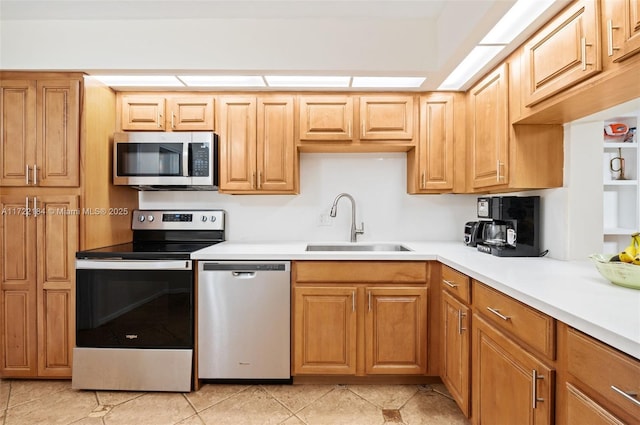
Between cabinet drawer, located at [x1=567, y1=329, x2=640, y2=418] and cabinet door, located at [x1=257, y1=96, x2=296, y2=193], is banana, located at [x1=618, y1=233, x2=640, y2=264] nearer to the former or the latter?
cabinet drawer, located at [x1=567, y1=329, x2=640, y2=418]

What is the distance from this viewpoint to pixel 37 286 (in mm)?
2197

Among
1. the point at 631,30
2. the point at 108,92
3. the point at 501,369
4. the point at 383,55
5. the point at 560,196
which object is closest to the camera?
the point at 631,30

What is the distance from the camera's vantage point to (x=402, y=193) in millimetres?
2854

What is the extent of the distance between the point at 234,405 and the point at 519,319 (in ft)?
5.59

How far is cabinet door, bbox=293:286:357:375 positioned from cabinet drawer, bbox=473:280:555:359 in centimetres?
86

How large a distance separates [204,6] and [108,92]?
3.42ft

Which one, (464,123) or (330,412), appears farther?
(464,123)

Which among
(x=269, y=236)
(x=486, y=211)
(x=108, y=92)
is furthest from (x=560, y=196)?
(x=108, y=92)

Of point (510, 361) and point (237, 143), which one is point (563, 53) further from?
point (237, 143)

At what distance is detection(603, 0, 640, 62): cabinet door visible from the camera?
1.10 m

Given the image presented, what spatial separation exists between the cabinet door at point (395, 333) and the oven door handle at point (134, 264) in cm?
127

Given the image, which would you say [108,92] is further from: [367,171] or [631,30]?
[631,30]

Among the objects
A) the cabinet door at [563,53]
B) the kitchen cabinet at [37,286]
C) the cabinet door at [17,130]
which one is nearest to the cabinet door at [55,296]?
the kitchen cabinet at [37,286]

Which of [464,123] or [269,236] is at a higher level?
[464,123]
